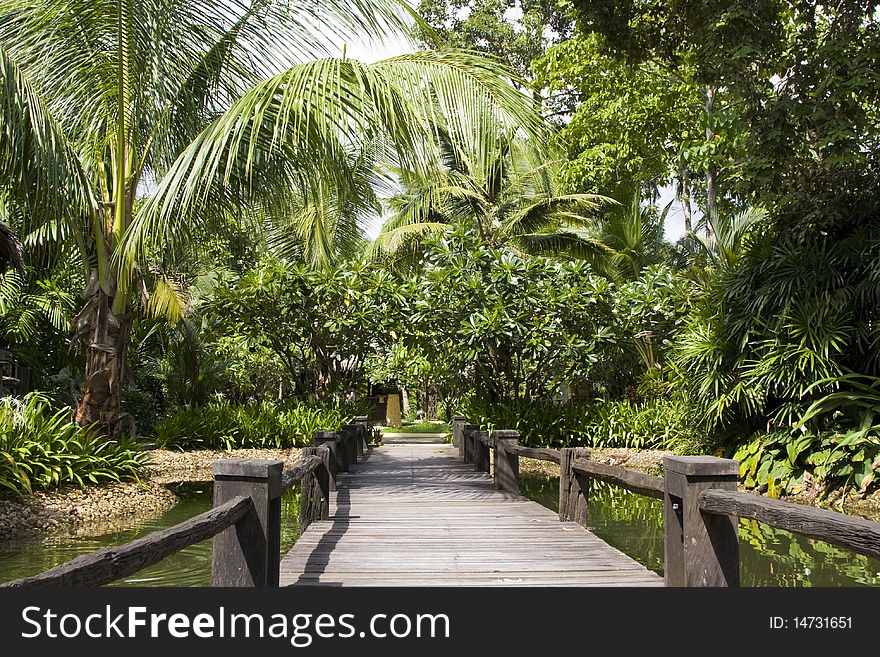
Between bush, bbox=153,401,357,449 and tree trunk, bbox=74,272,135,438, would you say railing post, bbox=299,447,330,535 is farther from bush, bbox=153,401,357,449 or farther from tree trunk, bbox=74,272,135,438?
bush, bbox=153,401,357,449

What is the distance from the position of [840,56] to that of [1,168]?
9.00 m

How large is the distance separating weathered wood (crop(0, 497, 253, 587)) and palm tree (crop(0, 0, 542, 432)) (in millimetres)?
5013

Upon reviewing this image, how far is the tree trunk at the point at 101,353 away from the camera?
941 cm

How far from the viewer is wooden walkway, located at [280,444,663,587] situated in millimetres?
4973

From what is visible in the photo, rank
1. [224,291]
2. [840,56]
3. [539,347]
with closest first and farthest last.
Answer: [840,56], [539,347], [224,291]

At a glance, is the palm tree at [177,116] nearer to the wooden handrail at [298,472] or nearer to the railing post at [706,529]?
the wooden handrail at [298,472]

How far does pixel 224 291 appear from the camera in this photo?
14828 mm

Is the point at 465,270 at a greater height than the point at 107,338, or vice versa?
the point at 465,270

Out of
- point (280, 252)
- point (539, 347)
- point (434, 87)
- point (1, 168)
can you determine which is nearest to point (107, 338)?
point (1, 168)

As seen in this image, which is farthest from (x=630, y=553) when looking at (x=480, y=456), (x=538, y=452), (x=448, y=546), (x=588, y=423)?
(x=588, y=423)
